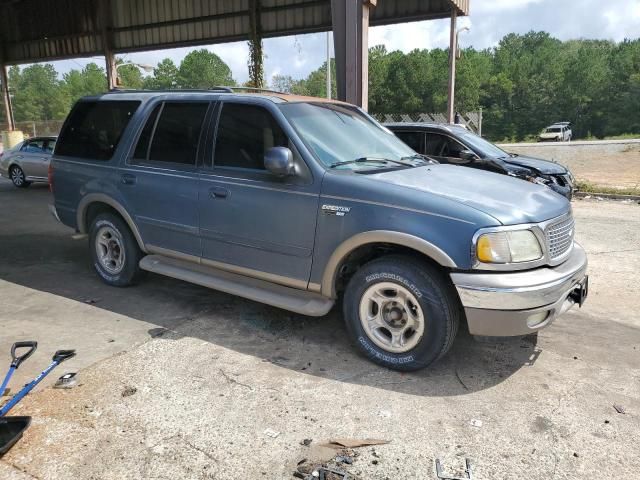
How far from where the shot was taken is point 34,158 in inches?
561

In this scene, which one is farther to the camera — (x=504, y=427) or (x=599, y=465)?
(x=504, y=427)

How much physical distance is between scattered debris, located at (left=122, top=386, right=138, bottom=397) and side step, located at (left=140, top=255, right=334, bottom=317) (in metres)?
1.14

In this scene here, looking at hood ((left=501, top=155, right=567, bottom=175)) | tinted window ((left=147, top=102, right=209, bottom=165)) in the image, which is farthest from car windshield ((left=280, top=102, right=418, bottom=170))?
hood ((left=501, top=155, right=567, bottom=175))

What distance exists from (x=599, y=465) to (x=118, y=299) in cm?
433

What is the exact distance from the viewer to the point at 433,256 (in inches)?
133

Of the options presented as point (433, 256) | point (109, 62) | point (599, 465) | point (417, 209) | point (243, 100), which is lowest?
point (599, 465)

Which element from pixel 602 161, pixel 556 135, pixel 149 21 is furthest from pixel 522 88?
pixel 149 21

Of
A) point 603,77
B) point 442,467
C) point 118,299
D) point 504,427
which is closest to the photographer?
point 442,467

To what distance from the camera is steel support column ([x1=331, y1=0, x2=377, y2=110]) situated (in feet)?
25.7

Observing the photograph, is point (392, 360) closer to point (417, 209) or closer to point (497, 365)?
point (497, 365)

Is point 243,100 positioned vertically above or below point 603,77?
below

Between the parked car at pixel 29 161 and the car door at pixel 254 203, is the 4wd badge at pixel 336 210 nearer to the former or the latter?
the car door at pixel 254 203

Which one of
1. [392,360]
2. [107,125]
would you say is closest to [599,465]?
[392,360]

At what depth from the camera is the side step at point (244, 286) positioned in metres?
3.97
